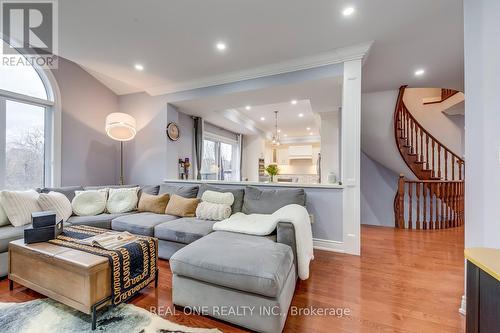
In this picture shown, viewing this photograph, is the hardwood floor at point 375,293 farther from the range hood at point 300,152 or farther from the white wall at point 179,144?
the range hood at point 300,152

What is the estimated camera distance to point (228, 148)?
7.46 m

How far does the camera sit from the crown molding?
287cm

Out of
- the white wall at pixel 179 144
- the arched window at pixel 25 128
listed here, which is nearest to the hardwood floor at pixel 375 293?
the arched window at pixel 25 128

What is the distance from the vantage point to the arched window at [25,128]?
3.07 metres

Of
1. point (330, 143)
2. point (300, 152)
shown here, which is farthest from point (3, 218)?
point (300, 152)

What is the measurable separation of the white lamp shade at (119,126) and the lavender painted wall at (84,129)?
0.52 meters

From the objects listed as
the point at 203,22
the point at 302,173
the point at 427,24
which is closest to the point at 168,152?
the point at 203,22

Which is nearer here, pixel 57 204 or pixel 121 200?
pixel 57 204

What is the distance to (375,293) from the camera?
2021 millimetres

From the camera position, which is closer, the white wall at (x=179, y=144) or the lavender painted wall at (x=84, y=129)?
the lavender painted wall at (x=84, y=129)

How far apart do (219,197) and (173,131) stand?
2080 mm

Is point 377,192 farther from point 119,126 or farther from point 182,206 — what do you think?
point 119,126

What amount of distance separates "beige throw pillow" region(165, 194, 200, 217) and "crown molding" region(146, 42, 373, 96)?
82.3 inches

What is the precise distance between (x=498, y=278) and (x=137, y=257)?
2.23 m
